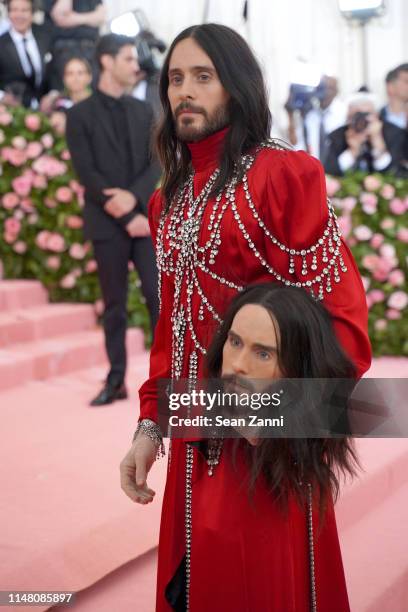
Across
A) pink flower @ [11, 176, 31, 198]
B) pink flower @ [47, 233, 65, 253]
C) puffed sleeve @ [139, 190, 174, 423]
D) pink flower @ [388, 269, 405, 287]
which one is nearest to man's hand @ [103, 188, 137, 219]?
pink flower @ [47, 233, 65, 253]

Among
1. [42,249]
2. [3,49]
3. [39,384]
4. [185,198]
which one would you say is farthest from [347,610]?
[3,49]

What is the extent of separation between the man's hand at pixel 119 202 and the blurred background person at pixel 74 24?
2711 mm

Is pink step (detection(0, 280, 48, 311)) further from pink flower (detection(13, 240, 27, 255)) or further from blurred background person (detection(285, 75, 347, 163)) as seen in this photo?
blurred background person (detection(285, 75, 347, 163))

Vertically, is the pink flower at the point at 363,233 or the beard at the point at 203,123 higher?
the beard at the point at 203,123

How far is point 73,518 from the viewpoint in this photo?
2.74 meters

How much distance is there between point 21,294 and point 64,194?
655mm

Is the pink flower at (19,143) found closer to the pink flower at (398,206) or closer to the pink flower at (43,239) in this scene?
the pink flower at (43,239)

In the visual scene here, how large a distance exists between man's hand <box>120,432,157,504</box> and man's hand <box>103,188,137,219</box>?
8.36ft

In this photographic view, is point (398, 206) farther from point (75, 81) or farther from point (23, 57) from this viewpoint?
point (23, 57)

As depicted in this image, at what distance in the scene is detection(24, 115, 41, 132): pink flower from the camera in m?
5.35

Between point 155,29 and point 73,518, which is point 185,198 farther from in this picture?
point 155,29

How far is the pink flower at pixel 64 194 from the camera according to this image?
5.28 meters

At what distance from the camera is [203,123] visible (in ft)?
5.24

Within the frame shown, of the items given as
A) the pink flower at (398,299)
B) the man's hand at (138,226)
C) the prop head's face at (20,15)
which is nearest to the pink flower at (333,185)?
the pink flower at (398,299)
